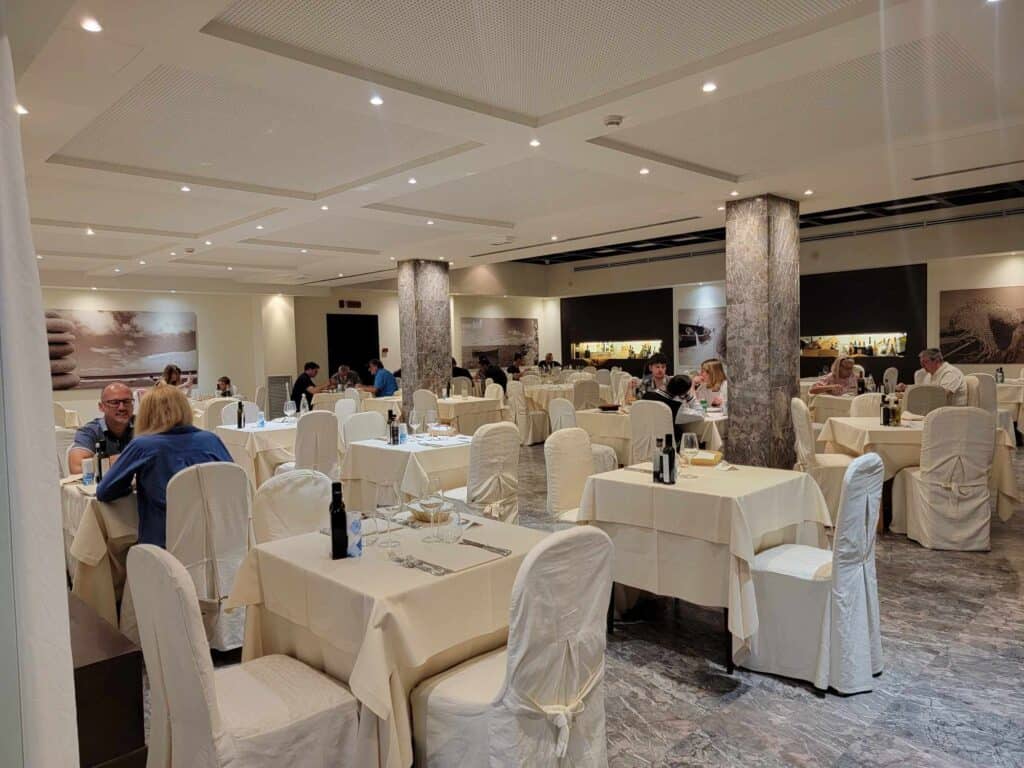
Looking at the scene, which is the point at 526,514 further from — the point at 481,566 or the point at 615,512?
the point at 481,566

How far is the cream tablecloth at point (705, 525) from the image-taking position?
3.29 m

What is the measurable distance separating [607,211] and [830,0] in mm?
5441

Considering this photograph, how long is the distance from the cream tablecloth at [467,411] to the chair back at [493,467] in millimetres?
5244

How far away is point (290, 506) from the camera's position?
3.33m

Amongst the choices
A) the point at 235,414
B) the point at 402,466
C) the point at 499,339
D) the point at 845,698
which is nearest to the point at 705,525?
the point at 845,698

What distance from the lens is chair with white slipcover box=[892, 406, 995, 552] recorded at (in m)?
5.05

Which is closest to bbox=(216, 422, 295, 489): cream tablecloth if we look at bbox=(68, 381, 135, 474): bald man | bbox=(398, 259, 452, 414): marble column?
bbox=(68, 381, 135, 474): bald man

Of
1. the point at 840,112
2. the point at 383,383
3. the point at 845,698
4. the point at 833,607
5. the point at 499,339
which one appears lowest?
the point at 845,698

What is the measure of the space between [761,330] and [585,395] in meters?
3.64

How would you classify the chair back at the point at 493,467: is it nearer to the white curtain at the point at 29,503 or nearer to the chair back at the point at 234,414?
the white curtain at the point at 29,503

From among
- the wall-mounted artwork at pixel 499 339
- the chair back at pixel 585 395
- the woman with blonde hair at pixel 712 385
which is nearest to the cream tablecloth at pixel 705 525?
the woman with blonde hair at pixel 712 385

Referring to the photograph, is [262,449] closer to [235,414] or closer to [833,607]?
[235,414]

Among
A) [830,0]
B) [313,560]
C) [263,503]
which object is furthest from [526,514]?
[830,0]

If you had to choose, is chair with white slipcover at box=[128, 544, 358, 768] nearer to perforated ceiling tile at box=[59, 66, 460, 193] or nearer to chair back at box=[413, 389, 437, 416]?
perforated ceiling tile at box=[59, 66, 460, 193]
